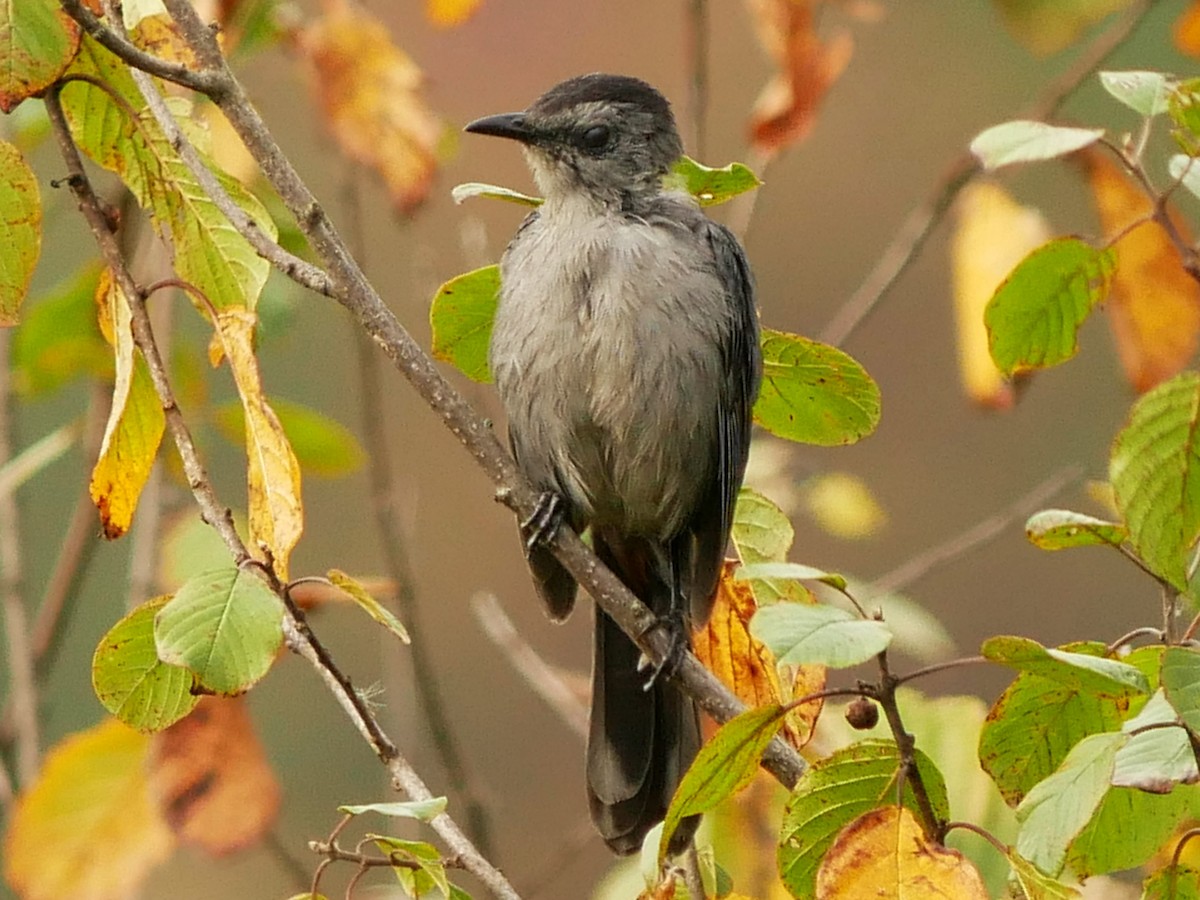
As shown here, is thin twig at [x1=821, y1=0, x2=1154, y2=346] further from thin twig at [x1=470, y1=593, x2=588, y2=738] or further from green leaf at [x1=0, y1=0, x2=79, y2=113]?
green leaf at [x1=0, y1=0, x2=79, y2=113]

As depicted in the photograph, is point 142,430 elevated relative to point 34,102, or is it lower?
lower

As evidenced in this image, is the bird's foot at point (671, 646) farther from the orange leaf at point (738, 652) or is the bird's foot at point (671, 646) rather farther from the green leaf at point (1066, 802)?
the green leaf at point (1066, 802)

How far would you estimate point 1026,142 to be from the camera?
2.30 m

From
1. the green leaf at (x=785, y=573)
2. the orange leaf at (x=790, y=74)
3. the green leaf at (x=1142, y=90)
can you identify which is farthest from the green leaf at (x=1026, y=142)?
the orange leaf at (x=790, y=74)

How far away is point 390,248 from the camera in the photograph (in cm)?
986

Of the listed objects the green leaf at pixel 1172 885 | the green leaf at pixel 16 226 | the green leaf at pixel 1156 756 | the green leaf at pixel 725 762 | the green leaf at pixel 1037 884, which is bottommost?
the green leaf at pixel 1172 885

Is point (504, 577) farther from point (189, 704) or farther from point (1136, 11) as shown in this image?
point (189, 704)

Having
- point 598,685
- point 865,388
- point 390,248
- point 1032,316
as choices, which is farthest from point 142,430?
point 390,248

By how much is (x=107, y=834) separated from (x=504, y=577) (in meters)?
5.17

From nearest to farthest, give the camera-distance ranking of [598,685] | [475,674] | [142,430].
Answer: [142,430] < [598,685] < [475,674]

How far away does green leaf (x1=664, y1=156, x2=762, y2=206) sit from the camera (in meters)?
2.69

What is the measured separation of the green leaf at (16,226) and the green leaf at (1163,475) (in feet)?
5.20

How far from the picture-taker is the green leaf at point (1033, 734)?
221cm

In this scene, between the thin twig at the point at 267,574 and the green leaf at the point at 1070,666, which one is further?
the thin twig at the point at 267,574
